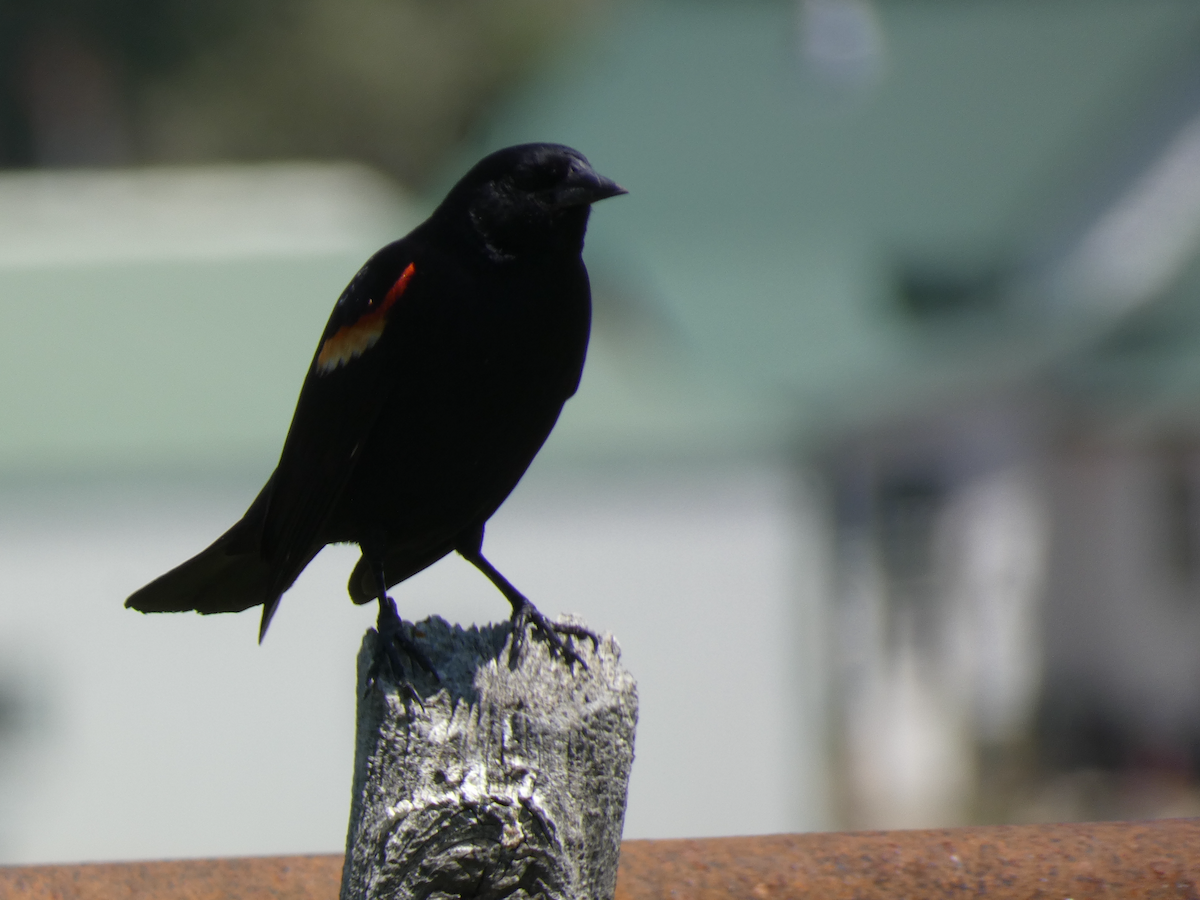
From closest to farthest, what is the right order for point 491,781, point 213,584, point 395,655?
point 491,781 < point 395,655 < point 213,584

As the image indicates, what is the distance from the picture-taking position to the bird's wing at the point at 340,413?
289 centimetres

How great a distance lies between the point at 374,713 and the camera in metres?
2.45

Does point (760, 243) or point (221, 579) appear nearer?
point (221, 579)

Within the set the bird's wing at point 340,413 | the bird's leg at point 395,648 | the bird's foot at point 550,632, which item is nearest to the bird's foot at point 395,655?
the bird's leg at point 395,648

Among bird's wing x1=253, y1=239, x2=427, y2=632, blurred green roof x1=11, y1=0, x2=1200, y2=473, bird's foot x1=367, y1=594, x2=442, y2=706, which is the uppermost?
blurred green roof x1=11, y1=0, x2=1200, y2=473

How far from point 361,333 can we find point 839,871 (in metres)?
1.29

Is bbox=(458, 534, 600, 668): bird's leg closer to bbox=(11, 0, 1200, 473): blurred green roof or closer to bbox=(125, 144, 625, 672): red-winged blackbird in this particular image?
bbox=(125, 144, 625, 672): red-winged blackbird

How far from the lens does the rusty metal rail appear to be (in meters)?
2.79

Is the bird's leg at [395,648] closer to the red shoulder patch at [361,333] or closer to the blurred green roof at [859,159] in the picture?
the red shoulder patch at [361,333]

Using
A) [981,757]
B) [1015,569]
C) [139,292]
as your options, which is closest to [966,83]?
[1015,569]

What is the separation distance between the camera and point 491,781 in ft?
7.75

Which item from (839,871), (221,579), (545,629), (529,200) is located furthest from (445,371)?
(839,871)

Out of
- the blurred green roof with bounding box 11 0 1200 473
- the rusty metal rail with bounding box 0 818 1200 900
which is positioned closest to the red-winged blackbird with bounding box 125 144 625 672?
the rusty metal rail with bounding box 0 818 1200 900

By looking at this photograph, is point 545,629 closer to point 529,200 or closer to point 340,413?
point 340,413
